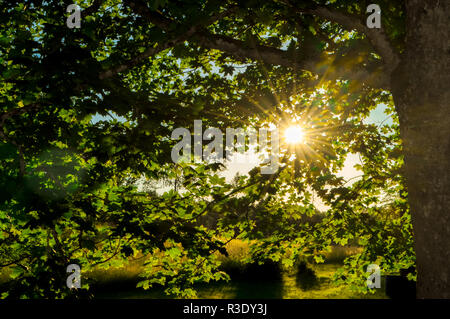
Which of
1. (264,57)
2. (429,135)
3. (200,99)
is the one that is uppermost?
(264,57)

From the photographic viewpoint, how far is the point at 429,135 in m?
2.70

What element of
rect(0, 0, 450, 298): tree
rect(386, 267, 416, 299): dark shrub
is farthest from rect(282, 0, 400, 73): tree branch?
rect(386, 267, 416, 299): dark shrub

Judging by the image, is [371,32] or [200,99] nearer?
[371,32]

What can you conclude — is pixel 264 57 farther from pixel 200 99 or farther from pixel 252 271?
pixel 252 271

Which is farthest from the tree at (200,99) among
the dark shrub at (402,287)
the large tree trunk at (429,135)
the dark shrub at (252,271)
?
the dark shrub at (252,271)

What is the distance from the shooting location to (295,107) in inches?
253

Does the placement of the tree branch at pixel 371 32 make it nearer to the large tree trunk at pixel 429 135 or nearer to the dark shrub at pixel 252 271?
the large tree trunk at pixel 429 135

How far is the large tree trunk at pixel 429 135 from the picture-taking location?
2.59m

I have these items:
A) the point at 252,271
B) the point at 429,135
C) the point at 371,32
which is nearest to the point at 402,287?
the point at 252,271

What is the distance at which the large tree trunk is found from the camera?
8.50ft

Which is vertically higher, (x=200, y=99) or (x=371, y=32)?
(x=371, y=32)

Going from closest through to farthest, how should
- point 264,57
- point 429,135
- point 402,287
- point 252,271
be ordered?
point 429,135
point 264,57
point 402,287
point 252,271
